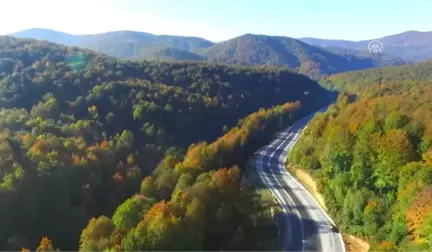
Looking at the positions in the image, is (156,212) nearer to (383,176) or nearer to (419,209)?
(419,209)

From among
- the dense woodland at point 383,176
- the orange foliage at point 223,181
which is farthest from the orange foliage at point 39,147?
the dense woodland at point 383,176

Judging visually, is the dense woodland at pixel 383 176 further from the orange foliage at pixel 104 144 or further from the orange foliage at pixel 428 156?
the orange foliage at pixel 104 144

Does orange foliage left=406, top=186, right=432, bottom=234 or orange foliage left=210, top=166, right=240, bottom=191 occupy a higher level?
orange foliage left=406, top=186, right=432, bottom=234

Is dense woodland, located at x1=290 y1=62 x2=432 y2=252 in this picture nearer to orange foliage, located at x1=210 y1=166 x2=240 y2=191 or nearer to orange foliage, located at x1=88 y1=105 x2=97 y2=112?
orange foliage, located at x1=210 y1=166 x2=240 y2=191

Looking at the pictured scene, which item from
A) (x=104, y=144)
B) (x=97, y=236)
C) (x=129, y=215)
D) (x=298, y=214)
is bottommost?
(x=298, y=214)

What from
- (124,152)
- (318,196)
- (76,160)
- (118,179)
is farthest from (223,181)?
(124,152)

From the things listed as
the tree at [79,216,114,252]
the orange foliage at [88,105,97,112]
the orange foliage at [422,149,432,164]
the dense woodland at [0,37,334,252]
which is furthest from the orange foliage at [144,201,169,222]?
the orange foliage at [88,105,97,112]
